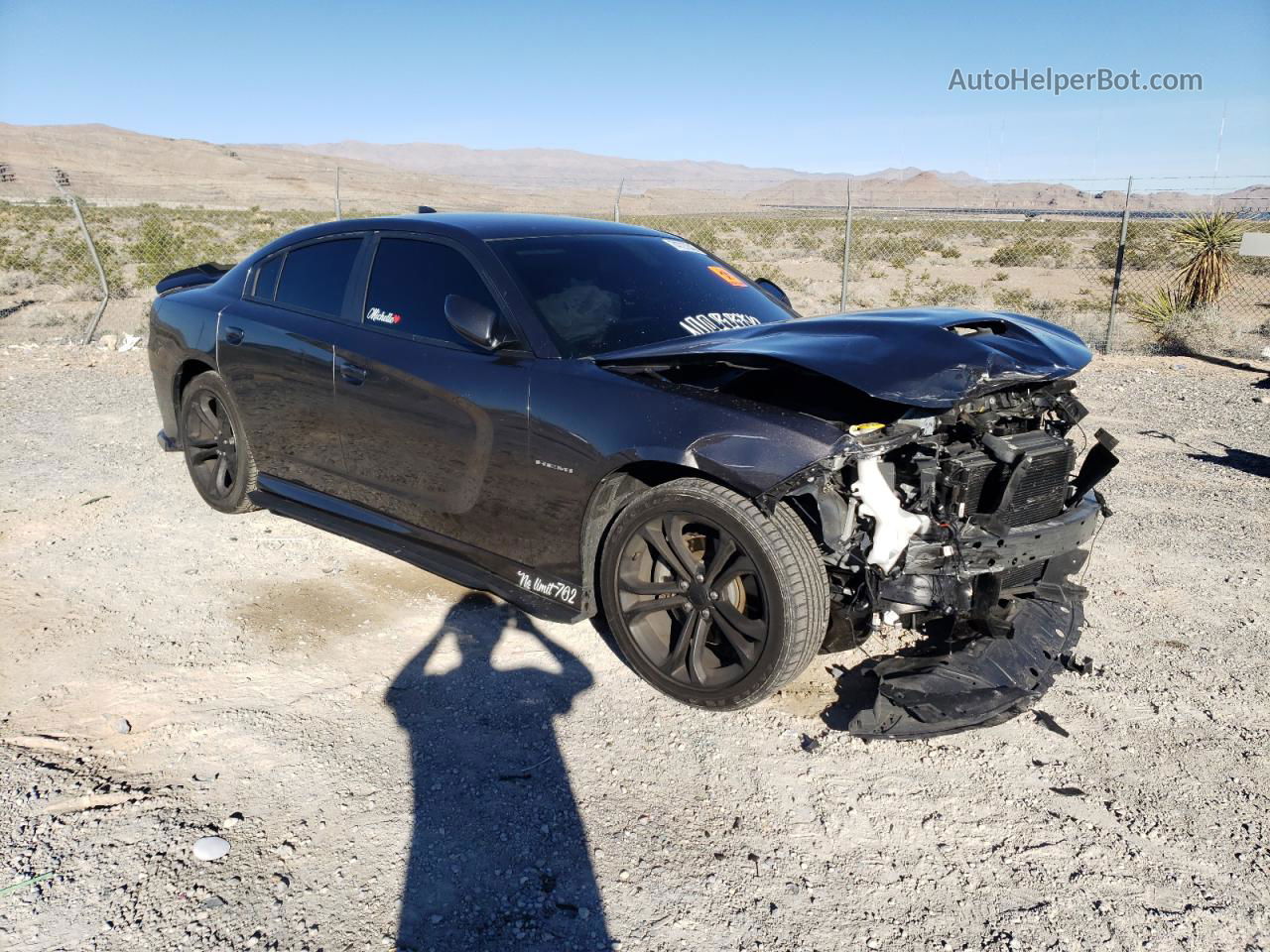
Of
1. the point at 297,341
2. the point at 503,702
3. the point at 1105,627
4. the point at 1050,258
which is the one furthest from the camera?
the point at 1050,258

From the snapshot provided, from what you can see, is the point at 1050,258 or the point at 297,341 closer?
the point at 297,341

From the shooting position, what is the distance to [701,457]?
3.06 metres

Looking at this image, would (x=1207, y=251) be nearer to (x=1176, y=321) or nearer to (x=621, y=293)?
(x=1176, y=321)

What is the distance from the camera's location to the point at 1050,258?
87.2 ft

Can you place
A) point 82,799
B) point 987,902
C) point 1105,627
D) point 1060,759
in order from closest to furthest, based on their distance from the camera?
point 987,902, point 82,799, point 1060,759, point 1105,627

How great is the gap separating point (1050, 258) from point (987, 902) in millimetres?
27722

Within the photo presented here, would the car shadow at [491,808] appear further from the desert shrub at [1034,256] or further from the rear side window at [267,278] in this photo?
the desert shrub at [1034,256]

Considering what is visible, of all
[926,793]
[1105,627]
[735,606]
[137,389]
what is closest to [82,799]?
[735,606]

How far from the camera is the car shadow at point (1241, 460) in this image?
6195 mm

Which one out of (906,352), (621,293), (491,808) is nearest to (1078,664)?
(906,352)

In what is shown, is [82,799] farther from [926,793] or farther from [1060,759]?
[1060,759]

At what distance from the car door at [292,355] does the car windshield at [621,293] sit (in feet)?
3.40

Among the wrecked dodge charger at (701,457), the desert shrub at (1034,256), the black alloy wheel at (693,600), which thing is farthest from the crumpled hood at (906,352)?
the desert shrub at (1034,256)

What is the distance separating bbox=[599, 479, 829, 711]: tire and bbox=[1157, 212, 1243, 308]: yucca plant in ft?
39.9
